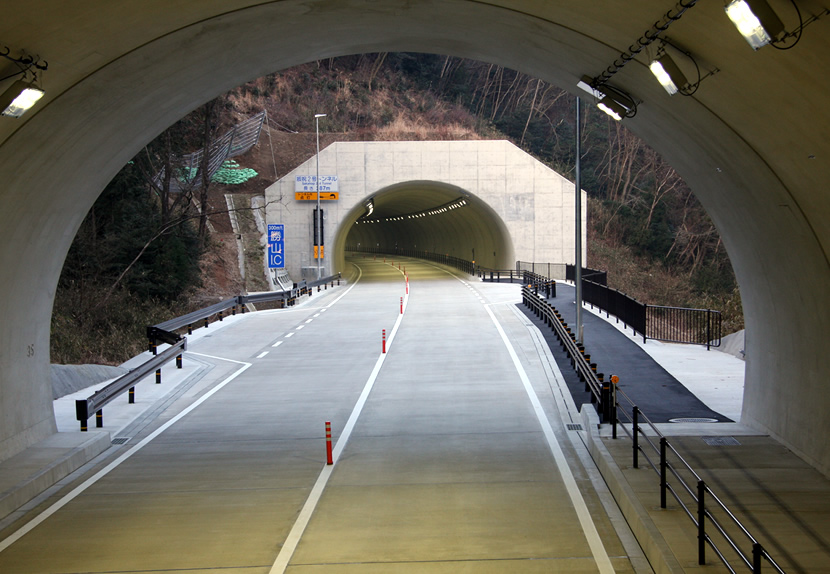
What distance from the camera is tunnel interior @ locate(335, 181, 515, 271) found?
181 feet

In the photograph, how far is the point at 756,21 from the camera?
673 cm

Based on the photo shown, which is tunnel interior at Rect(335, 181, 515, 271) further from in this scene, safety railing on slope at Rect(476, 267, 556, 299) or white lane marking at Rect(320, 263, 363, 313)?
white lane marking at Rect(320, 263, 363, 313)

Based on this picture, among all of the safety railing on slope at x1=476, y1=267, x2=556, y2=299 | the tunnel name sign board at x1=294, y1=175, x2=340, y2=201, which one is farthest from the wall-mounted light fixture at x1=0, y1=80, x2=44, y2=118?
the tunnel name sign board at x1=294, y1=175, x2=340, y2=201

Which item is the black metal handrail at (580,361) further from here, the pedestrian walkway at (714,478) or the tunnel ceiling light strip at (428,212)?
the tunnel ceiling light strip at (428,212)

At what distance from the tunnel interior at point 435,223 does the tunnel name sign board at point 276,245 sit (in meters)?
15.8

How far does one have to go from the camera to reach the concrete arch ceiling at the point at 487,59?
8.41m

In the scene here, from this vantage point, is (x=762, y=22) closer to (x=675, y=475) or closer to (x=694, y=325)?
(x=675, y=475)

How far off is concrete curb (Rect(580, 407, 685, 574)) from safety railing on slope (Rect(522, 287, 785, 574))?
0.27 m

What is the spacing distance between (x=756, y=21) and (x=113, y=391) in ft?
40.5

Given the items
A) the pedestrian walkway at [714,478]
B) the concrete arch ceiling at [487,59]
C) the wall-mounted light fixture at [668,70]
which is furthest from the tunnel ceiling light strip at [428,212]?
the wall-mounted light fixture at [668,70]

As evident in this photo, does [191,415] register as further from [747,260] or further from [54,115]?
[747,260]

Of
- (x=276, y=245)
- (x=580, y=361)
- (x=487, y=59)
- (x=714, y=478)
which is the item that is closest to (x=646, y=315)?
(x=580, y=361)

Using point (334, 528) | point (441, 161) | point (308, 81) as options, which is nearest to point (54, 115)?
point (334, 528)

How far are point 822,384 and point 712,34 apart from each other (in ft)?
15.8
